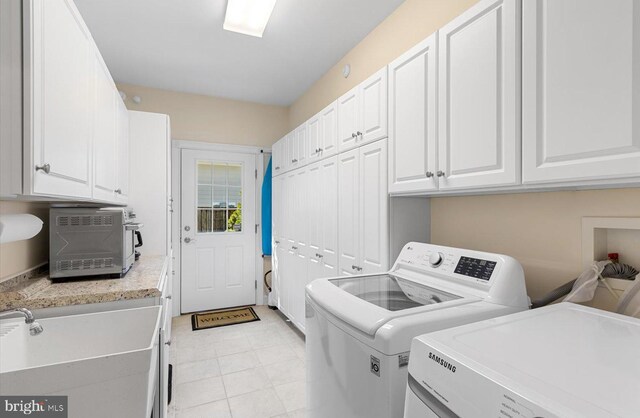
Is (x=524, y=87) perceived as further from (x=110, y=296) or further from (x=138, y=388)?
(x=110, y=296)

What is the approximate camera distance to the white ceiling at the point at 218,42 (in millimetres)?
2277

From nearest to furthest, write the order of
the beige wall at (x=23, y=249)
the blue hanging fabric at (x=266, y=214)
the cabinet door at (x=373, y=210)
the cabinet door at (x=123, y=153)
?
1. the beige wall at (x=23, y=249)
2. the cabinet door at (x=373, y=210)
3. the cabinet door at (x=123, y=153)
4. the blue hanging fabric at (x=266, y=214)

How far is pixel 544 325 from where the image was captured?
0.90 m

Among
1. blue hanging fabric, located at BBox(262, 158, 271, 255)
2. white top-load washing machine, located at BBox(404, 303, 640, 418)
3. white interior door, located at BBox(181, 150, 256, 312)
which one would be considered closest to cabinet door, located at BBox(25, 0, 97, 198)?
white top-load washing machine, located at BBox(404, 303, 640, 418)

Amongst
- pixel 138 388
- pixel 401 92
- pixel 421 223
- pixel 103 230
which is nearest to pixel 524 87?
pixel 401 92

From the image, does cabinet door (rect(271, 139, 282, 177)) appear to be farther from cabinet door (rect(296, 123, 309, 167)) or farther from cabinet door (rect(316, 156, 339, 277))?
cabinet door (rect(316, 156, 339, 277))

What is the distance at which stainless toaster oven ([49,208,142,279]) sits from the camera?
1.72 m

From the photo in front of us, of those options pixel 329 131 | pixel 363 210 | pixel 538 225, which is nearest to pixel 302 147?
pixel 329 131

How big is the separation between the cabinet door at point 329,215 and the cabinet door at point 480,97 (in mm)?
1006

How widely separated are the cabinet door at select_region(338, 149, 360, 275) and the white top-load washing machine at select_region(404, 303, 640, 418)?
1.20 metres

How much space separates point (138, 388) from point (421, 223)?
161cm

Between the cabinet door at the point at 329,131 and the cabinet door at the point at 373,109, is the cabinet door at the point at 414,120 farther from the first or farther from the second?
the cabinet door at the point at 329,131

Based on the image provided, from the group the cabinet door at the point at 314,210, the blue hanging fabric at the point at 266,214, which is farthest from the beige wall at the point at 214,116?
the cabinet door at the point at 314,210

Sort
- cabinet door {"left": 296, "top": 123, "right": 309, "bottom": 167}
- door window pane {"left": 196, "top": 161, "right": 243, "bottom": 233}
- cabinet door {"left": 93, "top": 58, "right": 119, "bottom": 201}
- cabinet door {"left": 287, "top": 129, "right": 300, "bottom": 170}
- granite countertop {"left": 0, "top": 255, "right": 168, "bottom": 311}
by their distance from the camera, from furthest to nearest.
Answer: door window pane {"left": 196, "top": 161, "right": 243, "bottom": 233}
cabinet door {"left": 287, "top": 129, "right": 300, "bottom": 170}
cabinet door {"left": 296, "top": 123, "right": 309, "bottom": 167}
cabinet door {"left": 93, "top": 58, "right": 119, "bottom": 201}
granite countertop {"left": 0, "top": 255, "right": 168, "bottom": 311}
